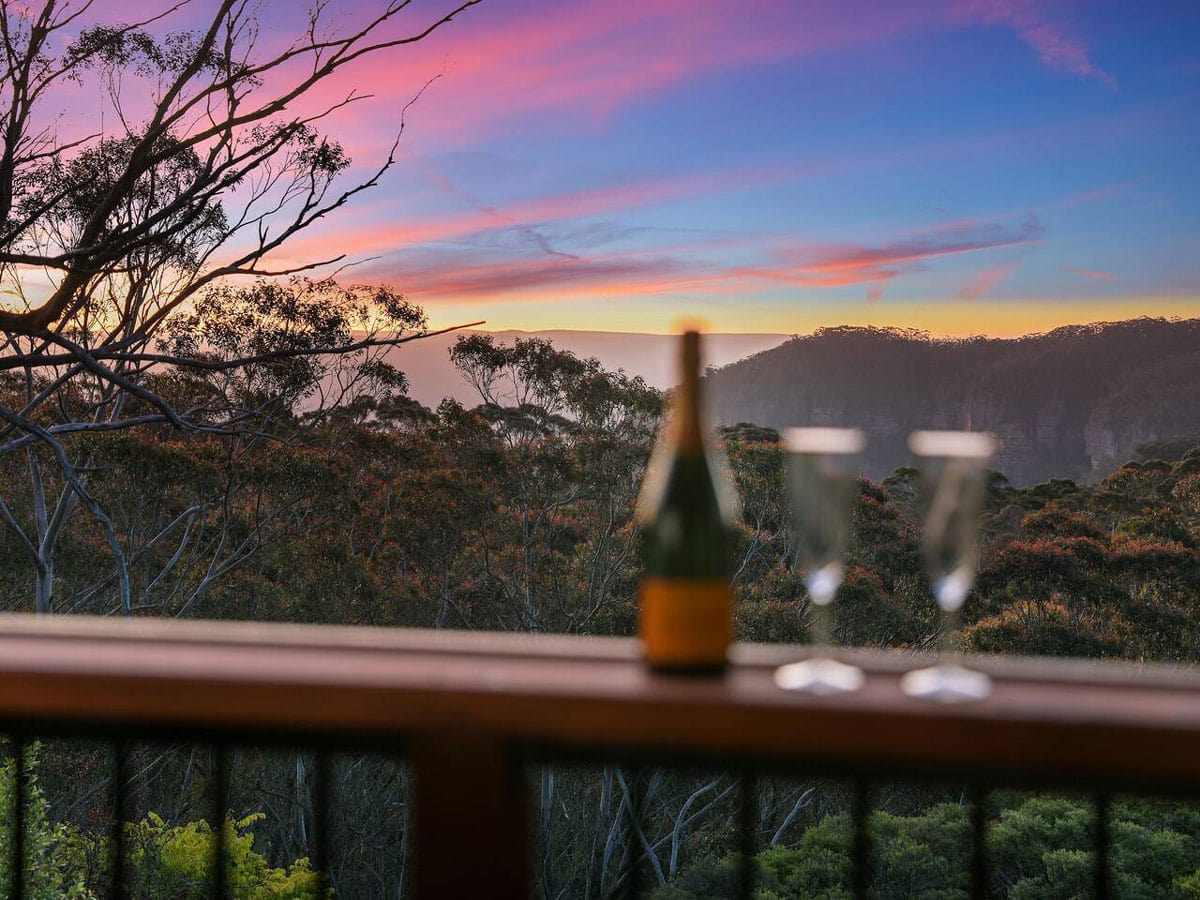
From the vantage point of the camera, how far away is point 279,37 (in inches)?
353

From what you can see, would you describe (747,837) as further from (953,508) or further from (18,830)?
(18,830)

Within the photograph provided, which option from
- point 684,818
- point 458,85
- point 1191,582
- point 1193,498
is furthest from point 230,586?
point 1193,498

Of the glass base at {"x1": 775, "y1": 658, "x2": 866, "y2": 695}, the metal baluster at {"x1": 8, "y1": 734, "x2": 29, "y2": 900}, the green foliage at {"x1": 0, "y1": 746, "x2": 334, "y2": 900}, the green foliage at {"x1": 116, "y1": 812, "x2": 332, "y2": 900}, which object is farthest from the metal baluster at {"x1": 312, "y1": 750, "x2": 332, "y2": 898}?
the green foliage at {"x1": 116, "y1": 812, "x2": 332, "y2": 900}

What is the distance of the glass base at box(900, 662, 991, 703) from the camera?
2.59 feet

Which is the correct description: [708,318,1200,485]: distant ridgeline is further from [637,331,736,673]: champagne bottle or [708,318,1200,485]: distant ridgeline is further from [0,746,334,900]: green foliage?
[637,331,736,673]: champagne bottle

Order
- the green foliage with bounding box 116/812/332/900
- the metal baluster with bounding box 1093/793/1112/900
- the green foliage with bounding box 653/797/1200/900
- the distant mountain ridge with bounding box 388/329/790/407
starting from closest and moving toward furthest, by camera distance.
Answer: the metal baluster with bounding box 1093/793/1112/900 → the green foliage with bounding box 116/812/332/900 → the green foliage with bounding box 653/797/1200/900 → the distant mountain ridge with bounding box 388/329/790/407

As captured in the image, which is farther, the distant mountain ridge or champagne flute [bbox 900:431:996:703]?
the distant mountain ridge

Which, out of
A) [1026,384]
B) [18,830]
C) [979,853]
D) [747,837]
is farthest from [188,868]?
[1026,384]

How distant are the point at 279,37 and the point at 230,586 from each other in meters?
5.62

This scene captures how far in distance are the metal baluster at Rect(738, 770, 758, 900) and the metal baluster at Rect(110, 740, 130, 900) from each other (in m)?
0.61

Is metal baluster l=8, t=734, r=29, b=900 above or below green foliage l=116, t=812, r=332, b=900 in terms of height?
above

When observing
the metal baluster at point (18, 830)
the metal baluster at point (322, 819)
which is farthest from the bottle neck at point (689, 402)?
the metal baluster at point (18, 830)

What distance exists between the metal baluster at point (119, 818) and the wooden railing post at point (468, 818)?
0.38 meters

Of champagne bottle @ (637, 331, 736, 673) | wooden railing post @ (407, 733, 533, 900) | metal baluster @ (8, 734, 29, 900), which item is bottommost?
metal baluster @ (8, 734, 29, 900)
